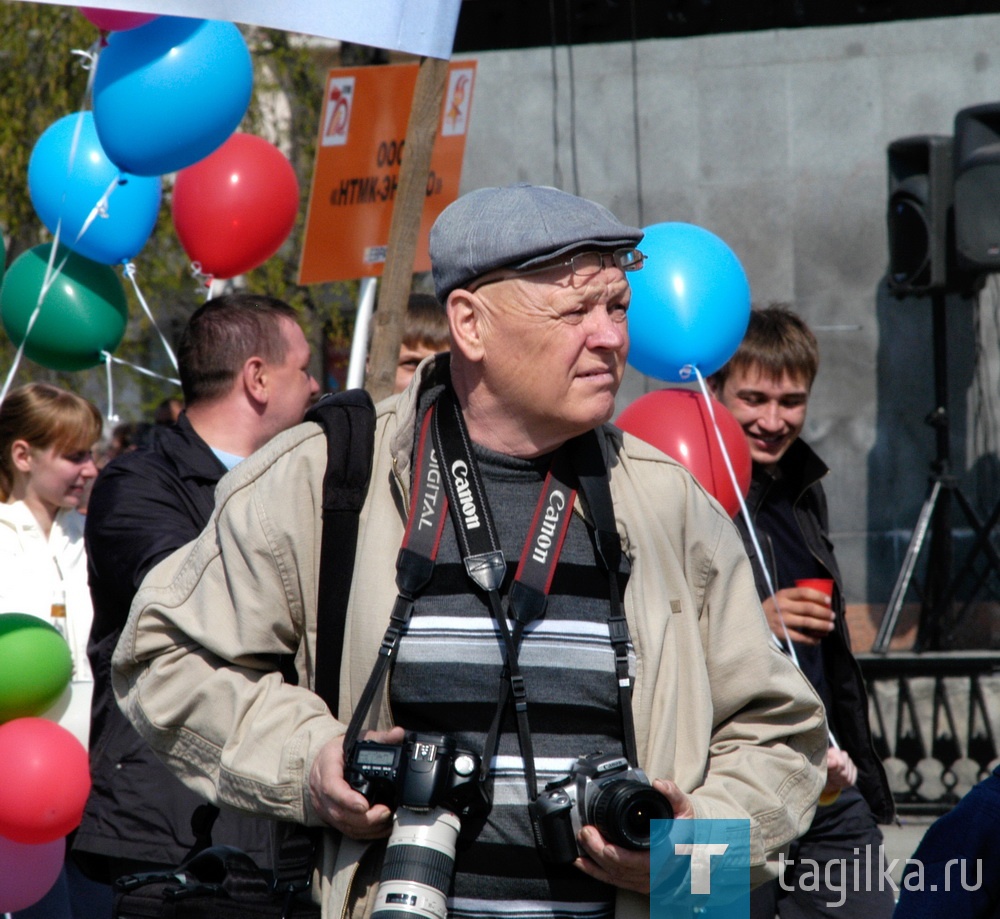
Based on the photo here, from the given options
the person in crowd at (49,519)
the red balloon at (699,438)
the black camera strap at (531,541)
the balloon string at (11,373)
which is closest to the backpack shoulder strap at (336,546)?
the black camera strap at (531,541)

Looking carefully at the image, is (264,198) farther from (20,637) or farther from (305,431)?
(305,431)

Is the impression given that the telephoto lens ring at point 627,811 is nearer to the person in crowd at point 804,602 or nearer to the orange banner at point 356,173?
the person in crowd at point 804,602

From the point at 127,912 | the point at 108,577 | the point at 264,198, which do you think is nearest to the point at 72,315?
the point at 264,198

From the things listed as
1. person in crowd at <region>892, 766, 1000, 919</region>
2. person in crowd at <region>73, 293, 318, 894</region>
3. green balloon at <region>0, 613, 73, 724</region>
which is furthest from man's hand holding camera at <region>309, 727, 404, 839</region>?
green balloon at <region>0, 613, 73, 724</region>

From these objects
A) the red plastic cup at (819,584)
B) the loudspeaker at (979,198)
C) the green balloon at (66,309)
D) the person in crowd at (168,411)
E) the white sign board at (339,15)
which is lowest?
the red plastic cup at (819,584)

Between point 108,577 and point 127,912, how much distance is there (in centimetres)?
94

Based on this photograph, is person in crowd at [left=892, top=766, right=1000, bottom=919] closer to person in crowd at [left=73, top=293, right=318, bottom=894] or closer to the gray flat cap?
the gray flat cap

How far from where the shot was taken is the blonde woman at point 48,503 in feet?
13.7

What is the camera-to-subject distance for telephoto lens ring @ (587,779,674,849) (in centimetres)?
191

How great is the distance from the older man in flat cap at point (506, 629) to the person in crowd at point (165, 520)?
3.25 feet

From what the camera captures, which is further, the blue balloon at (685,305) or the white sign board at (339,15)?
the blue balloon at (685,305)

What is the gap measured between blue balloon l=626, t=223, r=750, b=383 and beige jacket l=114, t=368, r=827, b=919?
57.1 inches

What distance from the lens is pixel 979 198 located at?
7238 mm

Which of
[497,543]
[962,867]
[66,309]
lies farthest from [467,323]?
[66,309]
